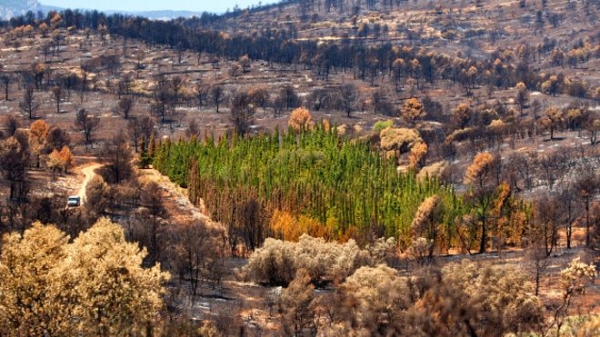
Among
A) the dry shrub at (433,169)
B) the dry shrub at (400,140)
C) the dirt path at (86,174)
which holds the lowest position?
the dry shrub at (433,169)

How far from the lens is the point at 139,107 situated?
185250 millimetres

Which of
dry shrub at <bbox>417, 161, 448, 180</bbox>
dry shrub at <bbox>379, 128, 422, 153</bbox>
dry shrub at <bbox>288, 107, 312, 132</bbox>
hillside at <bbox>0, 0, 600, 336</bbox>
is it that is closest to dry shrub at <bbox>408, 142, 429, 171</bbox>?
hillside at <bbox>0, 0, 600, 336</bbox>

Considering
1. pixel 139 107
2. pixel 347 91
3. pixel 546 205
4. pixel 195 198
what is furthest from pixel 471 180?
pixel 139 107

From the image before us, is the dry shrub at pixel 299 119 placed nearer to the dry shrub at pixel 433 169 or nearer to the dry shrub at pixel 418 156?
the dry shrub at pixel 418 156

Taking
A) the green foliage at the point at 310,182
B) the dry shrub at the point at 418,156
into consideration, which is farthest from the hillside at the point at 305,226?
the dry shrub at the point at 418,156

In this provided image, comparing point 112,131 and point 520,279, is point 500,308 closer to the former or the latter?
point 520,279

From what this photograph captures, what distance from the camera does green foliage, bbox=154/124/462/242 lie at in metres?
88.0

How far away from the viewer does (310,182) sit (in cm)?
9931

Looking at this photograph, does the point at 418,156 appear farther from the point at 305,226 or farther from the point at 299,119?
the point at 305,226

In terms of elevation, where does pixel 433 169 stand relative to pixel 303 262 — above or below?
below

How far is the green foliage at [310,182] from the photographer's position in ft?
289

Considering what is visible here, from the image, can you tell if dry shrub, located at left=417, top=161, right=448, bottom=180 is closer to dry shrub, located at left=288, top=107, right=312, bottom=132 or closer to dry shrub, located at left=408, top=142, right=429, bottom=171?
dry shrub, located at left=408, top=142, right=429, bottom=171

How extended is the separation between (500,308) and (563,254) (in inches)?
1436

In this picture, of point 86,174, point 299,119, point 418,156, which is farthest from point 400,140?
point 86,174
